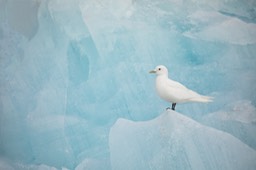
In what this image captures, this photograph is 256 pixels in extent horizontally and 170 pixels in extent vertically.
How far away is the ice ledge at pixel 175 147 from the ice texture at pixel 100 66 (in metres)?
0.06

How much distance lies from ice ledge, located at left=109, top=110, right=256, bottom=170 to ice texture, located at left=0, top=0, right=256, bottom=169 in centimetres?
6

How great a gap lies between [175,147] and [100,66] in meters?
0.65

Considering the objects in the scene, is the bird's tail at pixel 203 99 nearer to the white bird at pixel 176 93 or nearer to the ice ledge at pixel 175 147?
the white bird at pixel 176 93

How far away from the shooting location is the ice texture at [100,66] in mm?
2209

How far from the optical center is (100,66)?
7.45 ft

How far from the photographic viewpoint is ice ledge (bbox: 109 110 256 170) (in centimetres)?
213

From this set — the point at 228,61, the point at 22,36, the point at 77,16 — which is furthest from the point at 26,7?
the point at 228,61

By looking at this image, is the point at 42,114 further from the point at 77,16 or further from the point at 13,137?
the point at 77,16

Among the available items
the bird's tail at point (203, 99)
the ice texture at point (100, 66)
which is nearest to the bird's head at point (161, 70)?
the ice texture at point (100, 66)

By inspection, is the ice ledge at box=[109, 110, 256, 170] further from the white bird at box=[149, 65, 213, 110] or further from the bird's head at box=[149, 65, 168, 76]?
the bird's head at box=[149, 65, 168, 76]

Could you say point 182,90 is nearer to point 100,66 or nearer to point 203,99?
point 203,99

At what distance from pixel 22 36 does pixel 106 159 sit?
Answer: 35.4 inches

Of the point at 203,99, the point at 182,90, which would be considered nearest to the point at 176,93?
the point at 182,90

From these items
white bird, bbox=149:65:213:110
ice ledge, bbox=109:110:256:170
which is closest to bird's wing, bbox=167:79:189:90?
white bird, bbox=149:65:213:110
